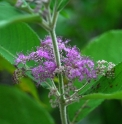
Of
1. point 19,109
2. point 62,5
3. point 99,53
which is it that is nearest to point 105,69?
point 62,5

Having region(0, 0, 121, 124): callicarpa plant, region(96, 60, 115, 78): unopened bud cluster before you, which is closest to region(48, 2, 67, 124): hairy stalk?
region(0, 0, 121, 124): callicarpa plant

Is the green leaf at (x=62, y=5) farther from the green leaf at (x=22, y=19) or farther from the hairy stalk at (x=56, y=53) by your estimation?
the green leaf at (x=22, y=19)

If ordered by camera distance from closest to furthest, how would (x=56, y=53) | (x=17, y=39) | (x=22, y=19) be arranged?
(x=22, y=19)
(x=56, y=53)
(x=17, y=39)

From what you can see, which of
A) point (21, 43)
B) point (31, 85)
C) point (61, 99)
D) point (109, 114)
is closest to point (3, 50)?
point (21, 43)

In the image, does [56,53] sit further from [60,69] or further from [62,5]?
[62,5]

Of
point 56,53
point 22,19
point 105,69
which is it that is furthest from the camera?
point 105,69

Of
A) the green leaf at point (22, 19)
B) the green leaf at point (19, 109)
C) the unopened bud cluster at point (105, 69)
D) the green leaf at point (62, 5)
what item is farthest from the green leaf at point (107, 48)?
the green leaf at point (22, 19)

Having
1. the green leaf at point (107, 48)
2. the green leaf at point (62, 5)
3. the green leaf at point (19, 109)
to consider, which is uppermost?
the green leaf at point (107, 48)
